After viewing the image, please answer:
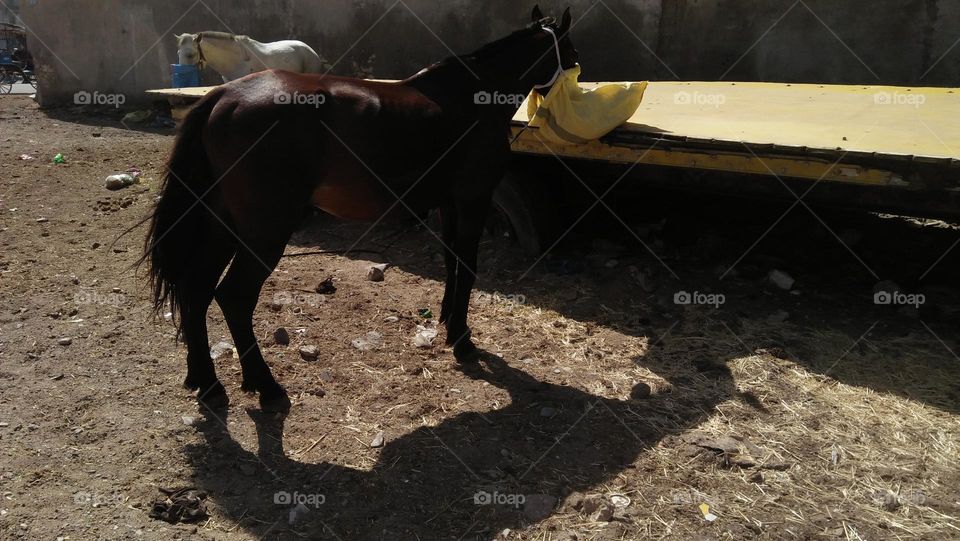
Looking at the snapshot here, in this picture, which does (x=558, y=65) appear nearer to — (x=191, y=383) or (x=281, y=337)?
(x=281, y=337)

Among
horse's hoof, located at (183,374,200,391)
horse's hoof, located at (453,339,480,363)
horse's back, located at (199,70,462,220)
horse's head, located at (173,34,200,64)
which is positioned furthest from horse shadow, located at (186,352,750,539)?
horse's head, located at (173,34,200,64)

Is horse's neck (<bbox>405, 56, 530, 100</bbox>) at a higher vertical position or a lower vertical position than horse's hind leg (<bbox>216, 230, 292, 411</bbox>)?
higher

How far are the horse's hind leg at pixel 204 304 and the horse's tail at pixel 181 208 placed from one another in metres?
0.05

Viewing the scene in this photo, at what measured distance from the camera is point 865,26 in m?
7.27

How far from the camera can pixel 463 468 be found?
3.35 meters

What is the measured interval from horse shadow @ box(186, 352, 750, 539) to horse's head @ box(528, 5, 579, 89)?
1.95 meters

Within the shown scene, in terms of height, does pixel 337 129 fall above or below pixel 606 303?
above

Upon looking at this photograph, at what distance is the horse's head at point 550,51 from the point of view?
458 centimetres

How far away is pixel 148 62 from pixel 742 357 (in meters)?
12.9

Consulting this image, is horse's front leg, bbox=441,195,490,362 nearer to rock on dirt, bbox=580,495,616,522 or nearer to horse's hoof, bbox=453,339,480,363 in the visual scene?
horse's hoof, bbox=453,339,480,363

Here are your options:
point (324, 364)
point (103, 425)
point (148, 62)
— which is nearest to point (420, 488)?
point (324, 364)

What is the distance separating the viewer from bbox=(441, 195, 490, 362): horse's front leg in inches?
170

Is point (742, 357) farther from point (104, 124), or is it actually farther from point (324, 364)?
point (104, 124)

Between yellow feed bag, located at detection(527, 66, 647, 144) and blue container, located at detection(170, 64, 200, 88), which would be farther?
blue container, located at detection(170, 64, 200, 88)
